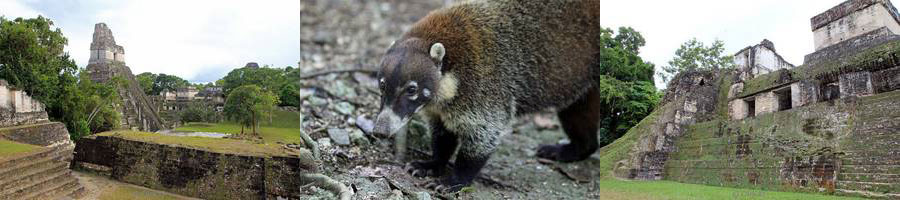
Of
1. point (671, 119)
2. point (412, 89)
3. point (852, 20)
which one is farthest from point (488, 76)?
point (852, 20)

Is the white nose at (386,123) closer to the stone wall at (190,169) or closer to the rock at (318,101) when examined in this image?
the rock at (318,101)

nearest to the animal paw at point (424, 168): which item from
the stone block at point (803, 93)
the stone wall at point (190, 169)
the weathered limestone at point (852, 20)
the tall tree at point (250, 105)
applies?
the stone wall at point (190, 169)

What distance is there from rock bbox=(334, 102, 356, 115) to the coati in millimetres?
147

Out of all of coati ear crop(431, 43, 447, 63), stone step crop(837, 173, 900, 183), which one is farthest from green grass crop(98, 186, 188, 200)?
stone step crop(837, 173, 900, 183)

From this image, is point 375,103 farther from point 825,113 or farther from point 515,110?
point 825,113

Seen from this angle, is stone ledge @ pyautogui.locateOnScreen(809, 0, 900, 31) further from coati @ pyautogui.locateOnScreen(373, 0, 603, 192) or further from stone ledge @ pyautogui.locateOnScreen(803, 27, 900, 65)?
coati @ pyautogui.locateOnScreen(373, 0, 603, 192)

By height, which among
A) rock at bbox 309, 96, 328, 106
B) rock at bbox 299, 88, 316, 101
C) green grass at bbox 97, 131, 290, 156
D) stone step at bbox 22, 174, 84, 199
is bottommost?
stone step at bbox 22, 174, 84, 199

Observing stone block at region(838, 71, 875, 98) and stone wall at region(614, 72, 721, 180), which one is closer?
stone block at region(838, 71, 875, 98)

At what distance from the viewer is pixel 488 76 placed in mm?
2793

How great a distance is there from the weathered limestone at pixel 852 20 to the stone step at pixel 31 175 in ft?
61.4

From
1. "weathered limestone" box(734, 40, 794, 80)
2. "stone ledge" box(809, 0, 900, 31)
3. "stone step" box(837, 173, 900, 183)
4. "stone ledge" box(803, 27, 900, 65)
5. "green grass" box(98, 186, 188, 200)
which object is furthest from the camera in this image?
"weathered limestone" box(734, 40, 794, 80)

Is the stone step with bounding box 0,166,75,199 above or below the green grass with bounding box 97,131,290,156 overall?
below

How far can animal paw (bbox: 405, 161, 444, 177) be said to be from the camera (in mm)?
2754

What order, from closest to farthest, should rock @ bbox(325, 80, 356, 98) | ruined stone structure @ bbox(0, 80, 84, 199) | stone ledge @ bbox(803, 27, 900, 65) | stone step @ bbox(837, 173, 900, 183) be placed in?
1. rock @ bbox(325, 80, 356, 98)
2. ruined stone structure @ bbox(0, 80, 84, 199)
3. stone step @ bbox(837, 173, 900, 183)
4. stone ledge @ bbox(803, 27, 900, 65)
